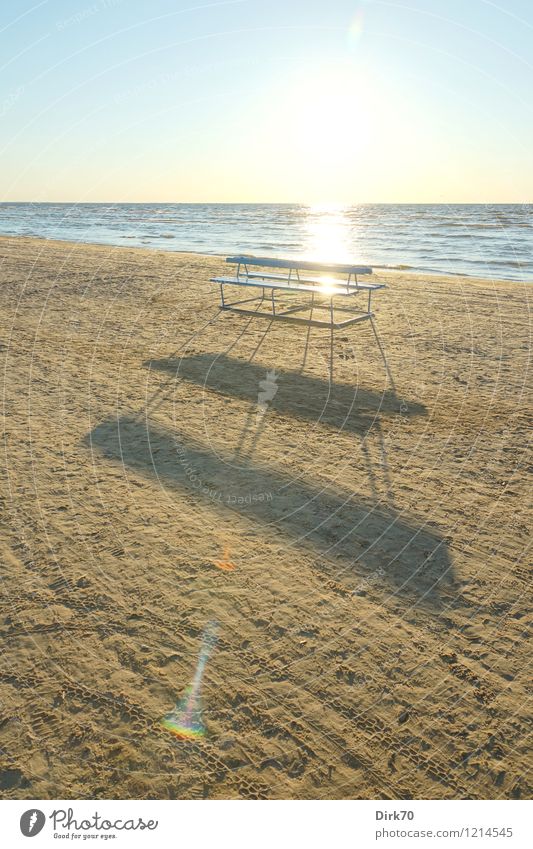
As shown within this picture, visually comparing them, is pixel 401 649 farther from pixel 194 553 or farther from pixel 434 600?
pixel 194 553

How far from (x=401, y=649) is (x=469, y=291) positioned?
40.0 ft

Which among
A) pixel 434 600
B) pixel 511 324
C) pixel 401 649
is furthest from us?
pixel 511 324

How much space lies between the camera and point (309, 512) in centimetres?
404

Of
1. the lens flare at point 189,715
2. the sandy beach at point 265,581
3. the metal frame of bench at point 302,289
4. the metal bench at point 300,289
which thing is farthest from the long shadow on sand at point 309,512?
the metal bench at point 300,289

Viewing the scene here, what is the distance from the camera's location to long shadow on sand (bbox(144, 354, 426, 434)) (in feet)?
18.9

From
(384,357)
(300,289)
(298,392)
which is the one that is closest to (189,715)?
(298,392)

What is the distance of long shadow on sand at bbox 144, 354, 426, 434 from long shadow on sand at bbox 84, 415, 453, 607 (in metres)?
1.27

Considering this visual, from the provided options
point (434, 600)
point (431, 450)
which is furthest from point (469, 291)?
point (434, 600)

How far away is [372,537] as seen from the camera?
3779mm

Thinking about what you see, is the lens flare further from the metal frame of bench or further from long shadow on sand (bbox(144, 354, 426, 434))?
the metal frame of bench

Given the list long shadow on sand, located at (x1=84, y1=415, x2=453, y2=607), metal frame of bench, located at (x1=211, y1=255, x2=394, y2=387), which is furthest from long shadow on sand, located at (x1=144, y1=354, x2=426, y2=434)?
long shadow on sand, located at (x1=84, y1=415, x2=453, y2=607)

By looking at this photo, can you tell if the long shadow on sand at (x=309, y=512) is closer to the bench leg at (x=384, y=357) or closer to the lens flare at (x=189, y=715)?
the lens flare at (x=189, y=715)

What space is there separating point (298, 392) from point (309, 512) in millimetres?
2489

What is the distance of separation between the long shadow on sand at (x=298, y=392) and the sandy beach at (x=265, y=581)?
4 cm
